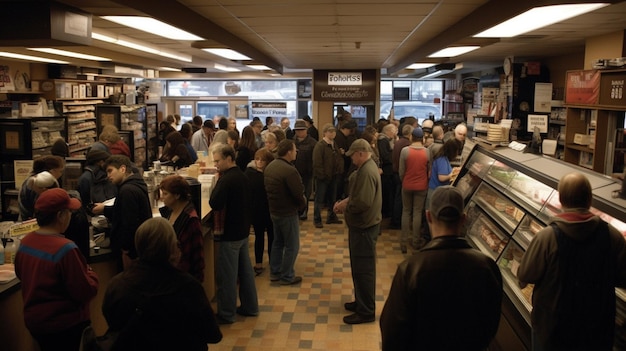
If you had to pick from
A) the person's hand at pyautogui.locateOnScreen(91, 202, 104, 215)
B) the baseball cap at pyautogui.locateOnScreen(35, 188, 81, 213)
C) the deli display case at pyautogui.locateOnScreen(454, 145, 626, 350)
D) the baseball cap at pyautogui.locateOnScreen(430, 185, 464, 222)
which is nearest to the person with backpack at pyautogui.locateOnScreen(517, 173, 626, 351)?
the deli display case at pyautogui.locateOnScreen(454, 145, 626, 350)

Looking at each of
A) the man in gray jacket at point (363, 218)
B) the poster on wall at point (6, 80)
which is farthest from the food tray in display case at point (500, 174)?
the poster on wall at point (6, 80)

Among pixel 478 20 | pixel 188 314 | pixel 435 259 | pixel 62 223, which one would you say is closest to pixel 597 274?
pixel 435 259

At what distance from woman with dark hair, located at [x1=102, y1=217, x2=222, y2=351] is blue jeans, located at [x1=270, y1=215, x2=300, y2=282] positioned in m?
3.44

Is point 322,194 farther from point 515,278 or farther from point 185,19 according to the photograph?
point 515,278

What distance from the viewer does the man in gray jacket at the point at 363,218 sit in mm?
5082

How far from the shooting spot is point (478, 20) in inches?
189

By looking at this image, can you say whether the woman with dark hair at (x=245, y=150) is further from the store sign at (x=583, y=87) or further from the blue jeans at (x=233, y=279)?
the store sign at (x=583, y=87)

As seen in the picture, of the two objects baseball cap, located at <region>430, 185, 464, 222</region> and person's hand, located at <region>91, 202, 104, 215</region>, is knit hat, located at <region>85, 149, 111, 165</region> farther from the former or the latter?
baseball cap, located at <region>430, 185, 464, 222</region>

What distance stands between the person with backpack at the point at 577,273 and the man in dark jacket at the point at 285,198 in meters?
3.22

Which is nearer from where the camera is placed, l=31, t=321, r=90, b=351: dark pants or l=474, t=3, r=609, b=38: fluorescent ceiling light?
l=31, t=321, r=90, b=351: dark pants

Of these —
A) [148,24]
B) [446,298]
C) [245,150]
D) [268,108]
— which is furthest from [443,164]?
[268,108]

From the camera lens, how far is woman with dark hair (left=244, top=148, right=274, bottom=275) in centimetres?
629

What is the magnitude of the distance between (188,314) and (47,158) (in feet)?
11.6

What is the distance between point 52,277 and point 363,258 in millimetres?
2772
